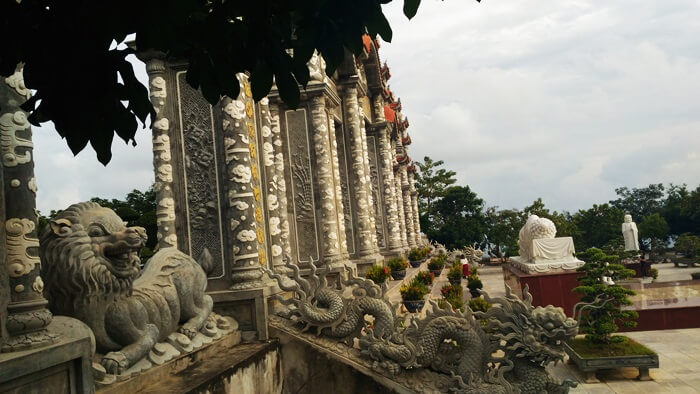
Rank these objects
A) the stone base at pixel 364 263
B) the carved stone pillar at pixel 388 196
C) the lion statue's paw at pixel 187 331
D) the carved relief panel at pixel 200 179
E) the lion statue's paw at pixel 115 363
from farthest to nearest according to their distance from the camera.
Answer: the carved stone pillar at pixel 388 196 < the stone base at pixel 364 263 < the carved relief panel at pixel 200 179 < the lion statue's paw at pixel 187 331 < the lion statue's paw at pixel 115 363

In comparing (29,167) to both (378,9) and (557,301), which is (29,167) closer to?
(378,9)

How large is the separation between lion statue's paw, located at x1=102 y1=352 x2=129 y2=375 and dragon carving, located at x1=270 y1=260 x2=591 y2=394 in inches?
110

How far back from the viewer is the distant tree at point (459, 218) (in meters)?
49.4

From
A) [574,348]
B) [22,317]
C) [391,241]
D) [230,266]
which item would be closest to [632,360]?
[574,348]

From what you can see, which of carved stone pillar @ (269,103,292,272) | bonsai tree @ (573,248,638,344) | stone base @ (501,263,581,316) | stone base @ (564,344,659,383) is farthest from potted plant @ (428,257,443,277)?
stone base @ (564,344,659,383)

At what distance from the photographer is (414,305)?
11852 millimetres

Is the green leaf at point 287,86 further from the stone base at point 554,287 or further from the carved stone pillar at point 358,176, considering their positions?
the carved stone pillar at point 358,176

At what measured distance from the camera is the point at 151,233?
86.0ft

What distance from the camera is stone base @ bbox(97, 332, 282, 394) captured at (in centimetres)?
476

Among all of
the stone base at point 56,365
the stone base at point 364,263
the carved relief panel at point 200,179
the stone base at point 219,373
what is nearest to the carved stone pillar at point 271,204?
the carved relief panel at point 200,179

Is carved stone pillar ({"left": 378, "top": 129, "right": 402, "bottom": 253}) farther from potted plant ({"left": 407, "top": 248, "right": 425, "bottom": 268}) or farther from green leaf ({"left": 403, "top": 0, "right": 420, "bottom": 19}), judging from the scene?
green leaf ({"left": 403, "top": 0, "right": 420, "bottom": 19})

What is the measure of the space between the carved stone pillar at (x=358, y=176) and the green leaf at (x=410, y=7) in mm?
13637

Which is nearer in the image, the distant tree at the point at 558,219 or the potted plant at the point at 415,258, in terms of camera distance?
the potted plant at the point at 415,258

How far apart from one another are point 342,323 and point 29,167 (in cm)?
412
